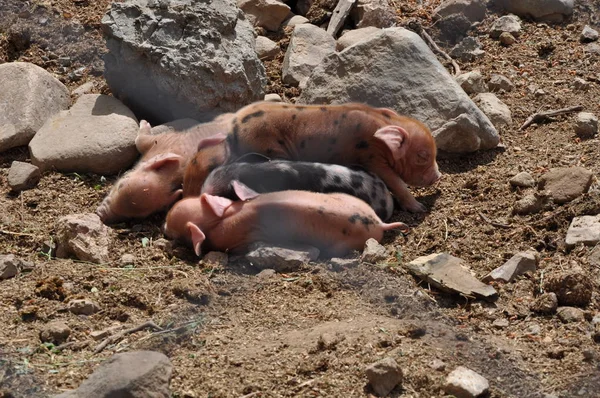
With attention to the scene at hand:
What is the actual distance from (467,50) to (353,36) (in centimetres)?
93

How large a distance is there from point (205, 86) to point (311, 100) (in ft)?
2.52

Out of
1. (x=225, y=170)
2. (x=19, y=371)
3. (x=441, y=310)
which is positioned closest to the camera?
(x=19, y=371)

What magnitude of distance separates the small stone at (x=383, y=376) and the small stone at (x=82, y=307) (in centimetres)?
154

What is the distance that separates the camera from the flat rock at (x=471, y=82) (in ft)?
23.7

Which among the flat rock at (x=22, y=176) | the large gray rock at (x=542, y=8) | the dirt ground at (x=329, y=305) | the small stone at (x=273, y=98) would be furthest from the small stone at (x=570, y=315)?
the large gray rock at (x=542, y=8)

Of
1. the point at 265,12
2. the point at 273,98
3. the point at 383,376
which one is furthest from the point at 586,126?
the point at 383,376

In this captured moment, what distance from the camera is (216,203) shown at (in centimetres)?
558

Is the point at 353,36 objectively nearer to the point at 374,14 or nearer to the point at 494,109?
the point at 374,14

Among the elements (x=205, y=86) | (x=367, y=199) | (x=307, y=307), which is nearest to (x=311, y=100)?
(x=205, y=86)

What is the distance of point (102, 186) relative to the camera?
6.36 metres

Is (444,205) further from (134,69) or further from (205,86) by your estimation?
(134,69)

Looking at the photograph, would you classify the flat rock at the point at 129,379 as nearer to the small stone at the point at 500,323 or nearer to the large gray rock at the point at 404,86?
the small stone at the point at 500,323

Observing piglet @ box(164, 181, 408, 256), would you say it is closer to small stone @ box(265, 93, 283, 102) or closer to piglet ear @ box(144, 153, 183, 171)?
piglet ear @ box(144, 153, 183, 171)

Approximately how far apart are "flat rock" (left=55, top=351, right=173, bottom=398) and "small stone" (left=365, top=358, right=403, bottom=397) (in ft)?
2.75
